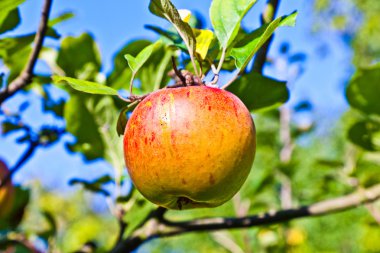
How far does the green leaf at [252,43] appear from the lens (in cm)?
66

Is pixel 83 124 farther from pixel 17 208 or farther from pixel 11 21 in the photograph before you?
pixel 17 208

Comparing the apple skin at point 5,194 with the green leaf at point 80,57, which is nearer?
the green leaf at point 80,57

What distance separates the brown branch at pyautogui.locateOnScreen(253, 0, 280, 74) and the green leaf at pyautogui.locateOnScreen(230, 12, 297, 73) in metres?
0.17

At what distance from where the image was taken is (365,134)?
1220 millimetres

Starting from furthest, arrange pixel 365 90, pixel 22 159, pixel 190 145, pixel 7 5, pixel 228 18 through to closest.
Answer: pixel 22 159
pixel 365 90
pixel 7 5
pixel 228 18
pixel 190 145

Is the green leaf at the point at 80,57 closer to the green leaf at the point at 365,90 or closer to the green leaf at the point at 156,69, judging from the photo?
the green leaf at the point at 156,69

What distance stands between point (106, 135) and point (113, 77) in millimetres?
144

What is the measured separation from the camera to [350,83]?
3.57ft

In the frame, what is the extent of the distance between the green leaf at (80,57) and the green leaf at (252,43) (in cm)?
45

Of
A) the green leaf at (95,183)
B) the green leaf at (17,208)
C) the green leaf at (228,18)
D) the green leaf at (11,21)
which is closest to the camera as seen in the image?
the green leaf at (228,18)

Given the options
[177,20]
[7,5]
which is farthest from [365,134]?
[7,5]

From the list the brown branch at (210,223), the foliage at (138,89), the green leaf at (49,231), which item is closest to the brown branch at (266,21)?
the foliage at (138,89)

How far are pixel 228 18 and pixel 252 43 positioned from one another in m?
0.07

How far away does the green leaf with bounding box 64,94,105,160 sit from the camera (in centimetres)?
107
